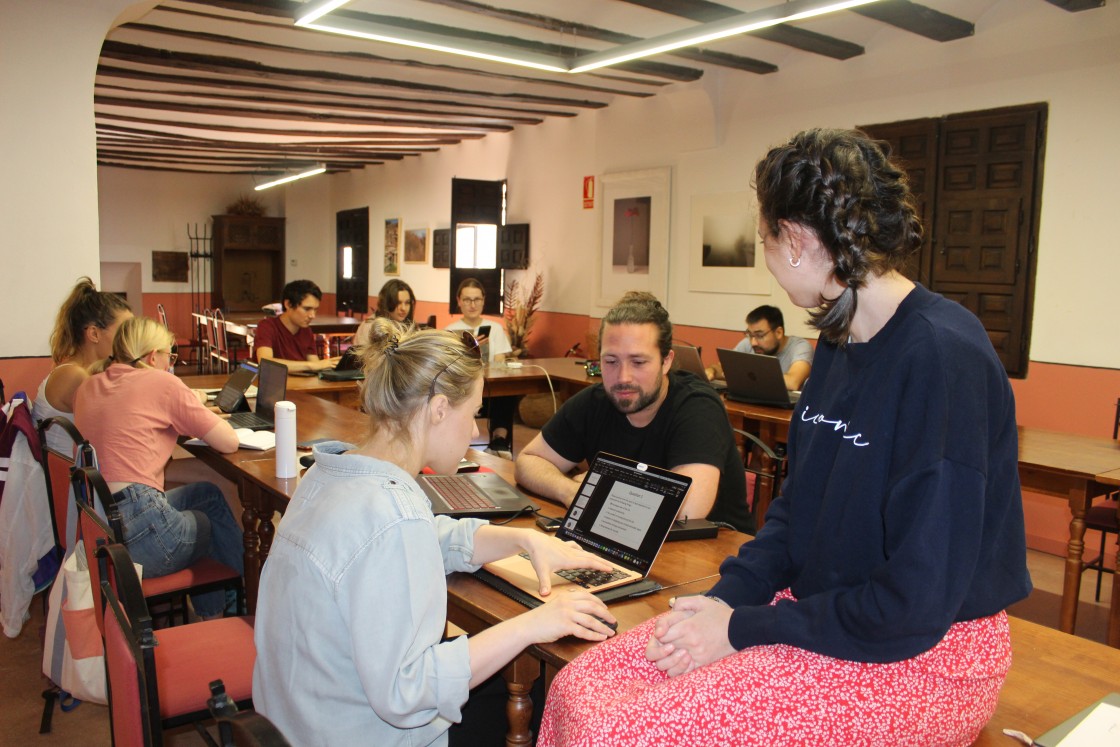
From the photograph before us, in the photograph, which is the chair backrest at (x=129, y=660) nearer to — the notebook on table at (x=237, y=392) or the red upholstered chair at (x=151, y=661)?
the red upholstered chair at (x=151, y=661)

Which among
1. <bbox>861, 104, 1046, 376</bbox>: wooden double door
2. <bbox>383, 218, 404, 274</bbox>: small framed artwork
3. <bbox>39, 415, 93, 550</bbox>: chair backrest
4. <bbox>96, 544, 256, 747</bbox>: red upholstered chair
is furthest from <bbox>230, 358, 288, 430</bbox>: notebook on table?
<bbox>383, 218, 404, 274</bbox>: small framed artwork

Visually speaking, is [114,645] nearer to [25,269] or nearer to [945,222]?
[25,269]

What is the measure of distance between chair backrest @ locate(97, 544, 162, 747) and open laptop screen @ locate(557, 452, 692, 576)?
966 mm

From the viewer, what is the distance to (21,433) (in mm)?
2982

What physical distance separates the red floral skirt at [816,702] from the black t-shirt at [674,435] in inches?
46.0

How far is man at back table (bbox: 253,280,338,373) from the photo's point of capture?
5820 millimetres

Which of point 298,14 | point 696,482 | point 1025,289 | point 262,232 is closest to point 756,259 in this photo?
point 1025,289

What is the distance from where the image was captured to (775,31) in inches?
211

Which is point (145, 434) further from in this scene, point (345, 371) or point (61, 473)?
point (345, 371)

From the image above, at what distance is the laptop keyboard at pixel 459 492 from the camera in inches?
91.9

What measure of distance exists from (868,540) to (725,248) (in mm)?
5836

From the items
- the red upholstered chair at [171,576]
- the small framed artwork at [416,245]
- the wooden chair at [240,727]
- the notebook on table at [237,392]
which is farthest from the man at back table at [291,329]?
the small framed artwork at [416,245]

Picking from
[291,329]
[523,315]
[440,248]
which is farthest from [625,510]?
[440,248]

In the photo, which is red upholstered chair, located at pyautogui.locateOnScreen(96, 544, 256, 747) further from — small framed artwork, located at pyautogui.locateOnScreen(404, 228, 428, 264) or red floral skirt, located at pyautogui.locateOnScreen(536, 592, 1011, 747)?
small framed artwork, located at pyautogui.locateOnScreen(404, 228, 428, 264)
